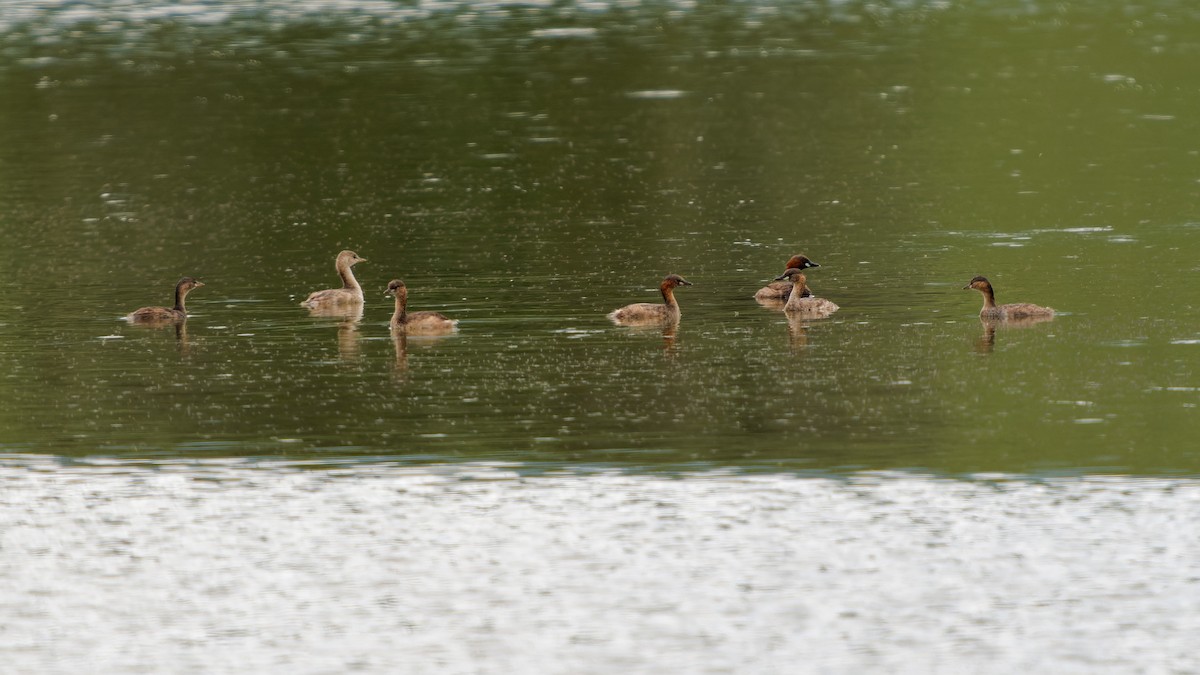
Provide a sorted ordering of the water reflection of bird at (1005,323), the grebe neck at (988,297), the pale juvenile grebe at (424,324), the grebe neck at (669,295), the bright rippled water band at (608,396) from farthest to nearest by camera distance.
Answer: the grebe neck at (669,295)
the grebe neck at (988,297)
the pale juvenile grebe at (424,324)
the water reflection of bird at (1005,323)
the bright rippled water band at (608,396)

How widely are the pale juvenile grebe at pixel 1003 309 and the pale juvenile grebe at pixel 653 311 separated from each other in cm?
357

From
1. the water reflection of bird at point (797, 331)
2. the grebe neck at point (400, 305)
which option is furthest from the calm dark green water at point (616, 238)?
the grebe neck at point (400, 305)

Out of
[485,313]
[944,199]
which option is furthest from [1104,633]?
[944,199]

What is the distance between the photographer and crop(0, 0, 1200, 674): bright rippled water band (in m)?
13.4

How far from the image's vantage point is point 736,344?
23.0 meters

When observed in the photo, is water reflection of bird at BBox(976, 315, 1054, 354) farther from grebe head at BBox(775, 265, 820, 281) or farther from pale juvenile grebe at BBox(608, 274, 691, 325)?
pale juvenile grebe at BBox(608, 274, 691, 325)

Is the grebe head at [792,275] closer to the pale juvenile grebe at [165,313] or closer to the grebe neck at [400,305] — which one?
the grebe neck at [400,305]

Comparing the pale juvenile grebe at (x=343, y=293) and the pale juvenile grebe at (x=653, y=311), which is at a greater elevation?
the pale juvenile grebe at (x=343, y=293)

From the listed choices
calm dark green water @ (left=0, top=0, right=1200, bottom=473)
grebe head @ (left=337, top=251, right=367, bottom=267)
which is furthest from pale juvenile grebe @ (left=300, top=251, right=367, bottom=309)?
calm dark green water @ (left=0, top=0, right=1200, bottom=473)

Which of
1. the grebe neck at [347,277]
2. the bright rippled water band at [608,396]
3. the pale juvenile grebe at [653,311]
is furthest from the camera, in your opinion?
the grebe neck at [347,277]

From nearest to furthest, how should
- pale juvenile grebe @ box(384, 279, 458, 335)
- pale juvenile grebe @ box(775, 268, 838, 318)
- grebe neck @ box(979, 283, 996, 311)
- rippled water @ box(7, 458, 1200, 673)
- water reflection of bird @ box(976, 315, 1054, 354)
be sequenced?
rippled water @ box(7, 458, 1200, 673)
water reflection of bird @ box(976, 315, 1054, 354)
pale juvenile grebe @ box(384, 279, 458, 335)
grebe neck @ box(979, 283, 996, 311)
pale juvenile grebe @ box(775, 268, 838, 318)

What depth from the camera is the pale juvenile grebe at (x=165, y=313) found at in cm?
2539

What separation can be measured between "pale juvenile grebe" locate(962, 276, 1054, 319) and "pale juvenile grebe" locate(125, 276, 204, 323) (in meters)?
9.78

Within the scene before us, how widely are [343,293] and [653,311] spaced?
4.58 m
